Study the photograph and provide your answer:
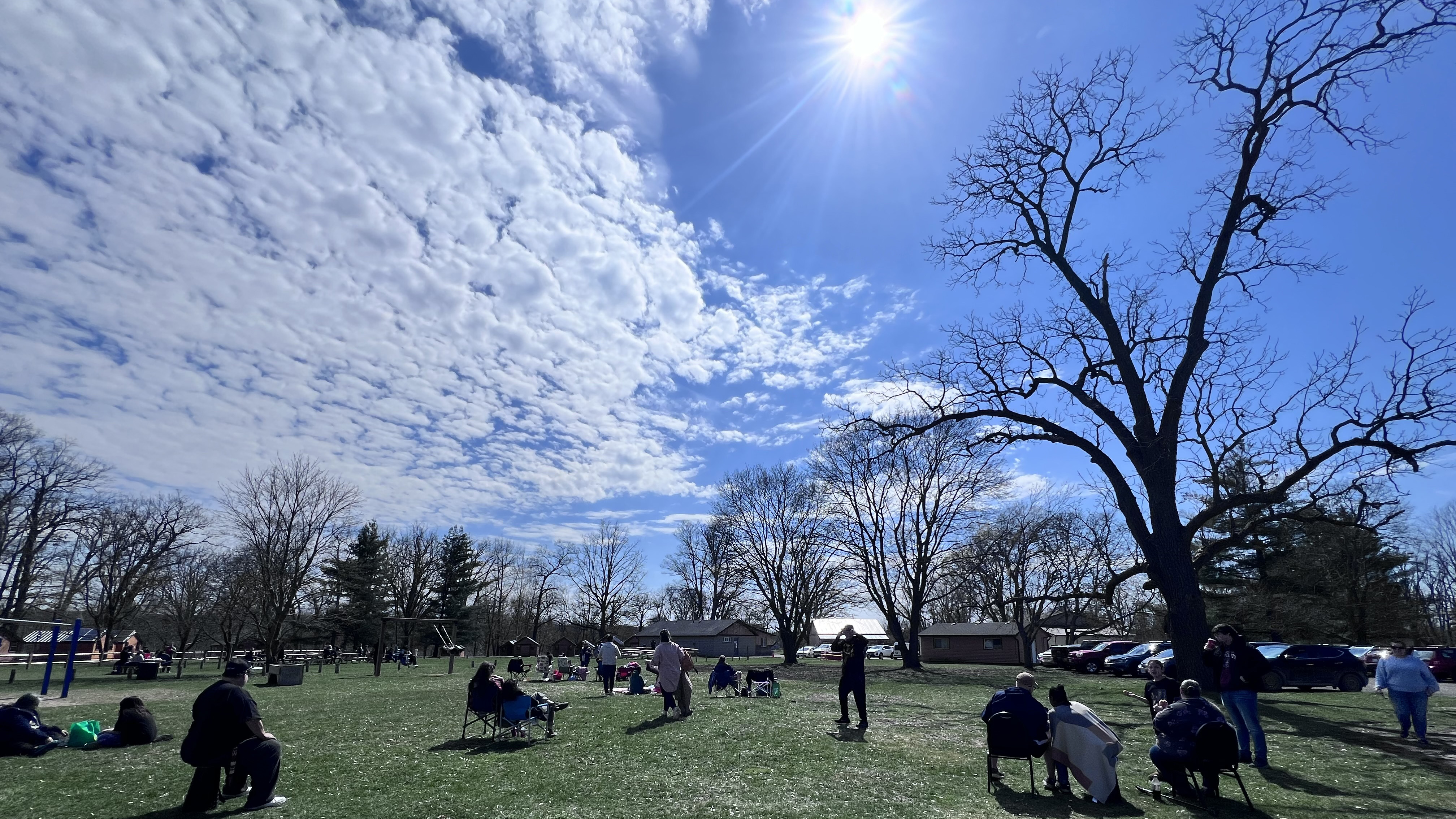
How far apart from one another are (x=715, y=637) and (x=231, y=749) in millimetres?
69792

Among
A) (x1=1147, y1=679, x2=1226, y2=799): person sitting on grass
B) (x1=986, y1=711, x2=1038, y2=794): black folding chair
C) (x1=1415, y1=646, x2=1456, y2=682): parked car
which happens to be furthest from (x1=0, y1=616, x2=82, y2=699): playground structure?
(x1=1415, y1=646, x2=1456, y2=682): parked car

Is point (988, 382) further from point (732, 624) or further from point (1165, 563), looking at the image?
point (732, 624)

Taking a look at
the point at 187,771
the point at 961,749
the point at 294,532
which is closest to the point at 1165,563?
the point at 961,749

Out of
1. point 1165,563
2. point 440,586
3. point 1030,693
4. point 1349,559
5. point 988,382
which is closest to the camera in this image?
point 1030,693

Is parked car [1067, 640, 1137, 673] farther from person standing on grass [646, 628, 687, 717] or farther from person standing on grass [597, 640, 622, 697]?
person standing on grass [646, 628, 687, 717]

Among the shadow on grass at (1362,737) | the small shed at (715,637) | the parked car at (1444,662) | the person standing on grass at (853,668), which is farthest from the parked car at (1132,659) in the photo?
the small shed at (715,637)

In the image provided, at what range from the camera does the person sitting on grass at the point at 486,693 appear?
10523mm

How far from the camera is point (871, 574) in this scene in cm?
4166

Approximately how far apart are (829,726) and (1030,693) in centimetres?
497

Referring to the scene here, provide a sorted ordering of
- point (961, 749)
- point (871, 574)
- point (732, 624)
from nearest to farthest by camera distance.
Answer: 1. point (961, 749)
2. point (871, 574)
3. point (732, 624)

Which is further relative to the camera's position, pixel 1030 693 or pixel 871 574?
pixel 871 574

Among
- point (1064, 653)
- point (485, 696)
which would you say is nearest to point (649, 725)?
point (485, 696)

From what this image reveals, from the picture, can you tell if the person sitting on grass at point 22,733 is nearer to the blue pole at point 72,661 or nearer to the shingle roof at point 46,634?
the blue pole at point 72,661

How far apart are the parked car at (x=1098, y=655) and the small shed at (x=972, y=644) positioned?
73.6 feet
